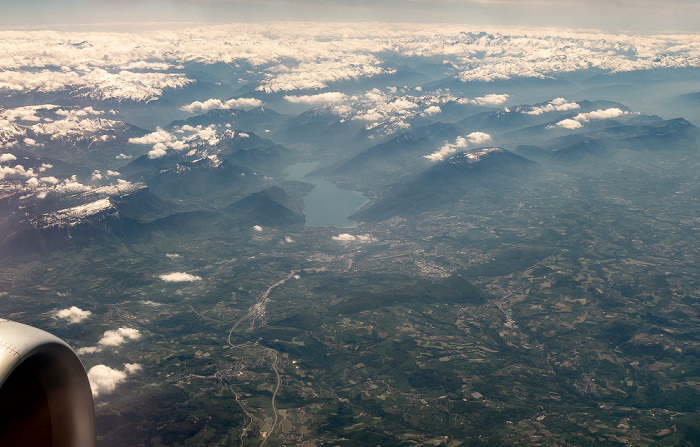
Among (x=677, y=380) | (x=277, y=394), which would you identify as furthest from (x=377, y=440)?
(x=677, y=380)

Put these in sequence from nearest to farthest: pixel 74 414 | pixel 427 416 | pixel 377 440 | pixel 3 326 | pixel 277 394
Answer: pixel 3 326, pixel 74 414, pixel 377 440, pixel 427 416, pixel 277 394

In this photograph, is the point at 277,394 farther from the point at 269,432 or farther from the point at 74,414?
the point at 74,414


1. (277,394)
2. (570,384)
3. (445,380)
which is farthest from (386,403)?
(570,384)

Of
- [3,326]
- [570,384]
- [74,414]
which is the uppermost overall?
[3,326]

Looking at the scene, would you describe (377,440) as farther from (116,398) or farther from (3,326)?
(3,326)

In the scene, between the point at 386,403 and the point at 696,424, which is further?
the point at 386,403

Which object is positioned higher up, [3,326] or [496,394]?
[3,326]

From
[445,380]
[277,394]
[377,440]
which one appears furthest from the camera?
[445,380]
